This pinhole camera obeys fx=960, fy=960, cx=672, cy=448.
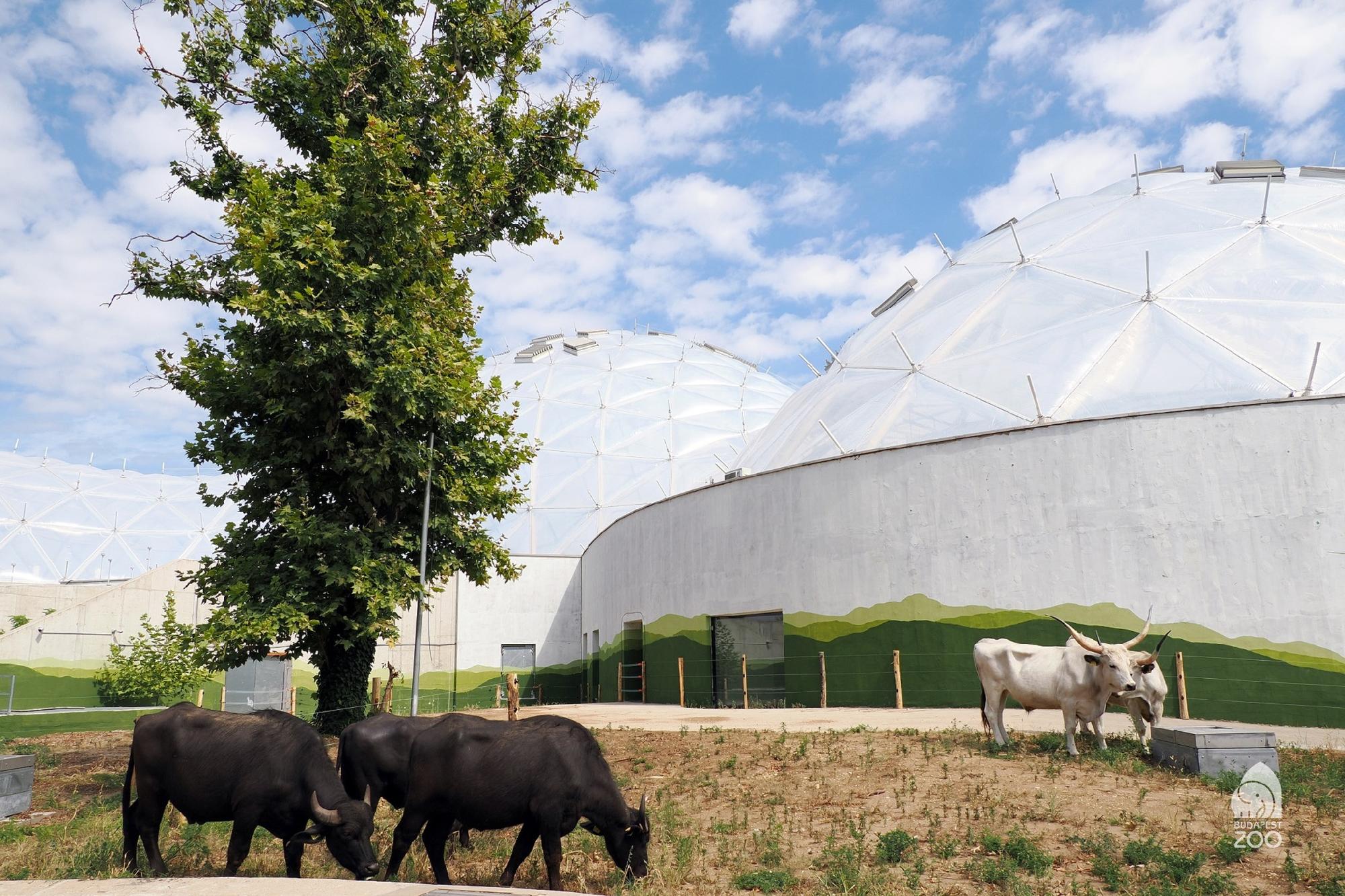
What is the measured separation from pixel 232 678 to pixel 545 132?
2828cm

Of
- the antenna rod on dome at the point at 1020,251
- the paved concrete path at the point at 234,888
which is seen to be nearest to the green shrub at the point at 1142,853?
the paved concrete path at the point at 234,888

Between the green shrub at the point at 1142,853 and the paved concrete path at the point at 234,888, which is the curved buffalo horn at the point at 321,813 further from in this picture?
the green shrub at the point at 1142,853

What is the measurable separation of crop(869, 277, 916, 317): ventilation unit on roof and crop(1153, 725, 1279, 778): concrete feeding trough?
81.1ft

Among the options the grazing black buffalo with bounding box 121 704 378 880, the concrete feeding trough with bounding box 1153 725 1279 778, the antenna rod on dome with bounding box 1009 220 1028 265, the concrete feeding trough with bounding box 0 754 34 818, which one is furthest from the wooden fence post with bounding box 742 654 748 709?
the grazing black buffalo with bounding box 121 704 378 880

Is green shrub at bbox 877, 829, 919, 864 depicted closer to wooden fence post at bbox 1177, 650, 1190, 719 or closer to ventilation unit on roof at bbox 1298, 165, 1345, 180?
wooden fence post at bbox 1177, 650, 1190, 719

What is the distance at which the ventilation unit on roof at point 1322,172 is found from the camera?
32.3 meters

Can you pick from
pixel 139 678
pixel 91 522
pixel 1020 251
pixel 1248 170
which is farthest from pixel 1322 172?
pixel 91 522

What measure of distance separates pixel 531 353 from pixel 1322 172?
135 feet

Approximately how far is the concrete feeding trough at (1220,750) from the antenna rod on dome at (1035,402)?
37.8 ft

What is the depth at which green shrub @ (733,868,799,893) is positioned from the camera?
26.3ft

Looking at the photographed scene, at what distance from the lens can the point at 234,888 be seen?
7070 millimetres

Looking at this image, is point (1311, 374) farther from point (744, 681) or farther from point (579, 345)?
point (579, 345)

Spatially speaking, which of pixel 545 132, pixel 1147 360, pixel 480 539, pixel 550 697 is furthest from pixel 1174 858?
pixel 550 697

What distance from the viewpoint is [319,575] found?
1488 centimetres
